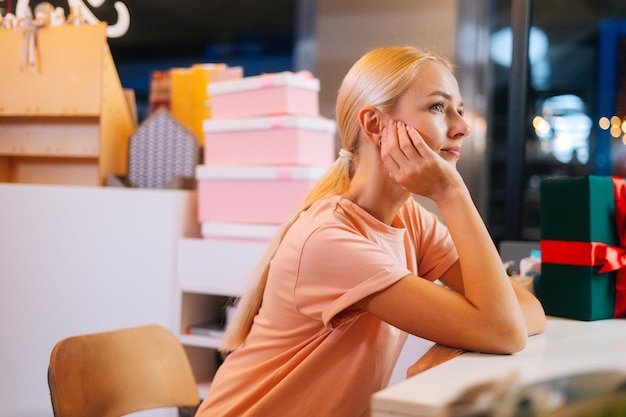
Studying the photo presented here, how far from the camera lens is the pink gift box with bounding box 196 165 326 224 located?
2387 millimetres

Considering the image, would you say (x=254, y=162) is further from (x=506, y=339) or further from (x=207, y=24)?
(x=207, y=24)

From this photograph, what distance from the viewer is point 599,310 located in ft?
4.51

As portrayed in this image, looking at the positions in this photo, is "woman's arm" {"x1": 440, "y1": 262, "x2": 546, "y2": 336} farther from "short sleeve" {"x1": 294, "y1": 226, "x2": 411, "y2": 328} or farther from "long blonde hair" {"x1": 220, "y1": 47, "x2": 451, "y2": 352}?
"long blonde hair" {"x1": 220, "y1": 47, "x2": 451, "y2": 352}

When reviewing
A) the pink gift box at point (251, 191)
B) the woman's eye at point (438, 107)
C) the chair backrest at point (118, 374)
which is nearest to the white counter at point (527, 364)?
the woman's eye at point (438, 107)

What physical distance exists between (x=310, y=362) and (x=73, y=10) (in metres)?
1.97

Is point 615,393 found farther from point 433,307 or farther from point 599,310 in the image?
point 599,310

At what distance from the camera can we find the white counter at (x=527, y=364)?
74 centimetres

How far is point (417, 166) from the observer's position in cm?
115

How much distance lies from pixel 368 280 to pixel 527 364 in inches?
9.8

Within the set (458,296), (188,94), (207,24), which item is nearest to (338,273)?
(458,296)

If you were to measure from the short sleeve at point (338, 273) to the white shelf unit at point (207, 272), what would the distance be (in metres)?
1.23

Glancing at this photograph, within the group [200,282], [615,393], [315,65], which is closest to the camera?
[615,393]

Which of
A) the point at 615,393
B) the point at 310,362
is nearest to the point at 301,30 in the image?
the point at 310,362

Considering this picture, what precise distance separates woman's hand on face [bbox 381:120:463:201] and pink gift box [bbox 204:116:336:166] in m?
1.22
